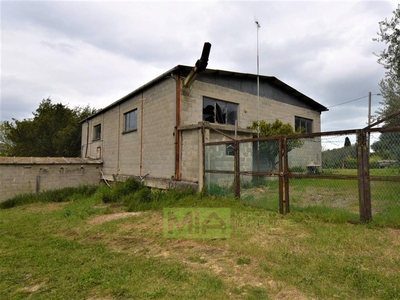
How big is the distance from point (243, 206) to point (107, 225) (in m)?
3.41

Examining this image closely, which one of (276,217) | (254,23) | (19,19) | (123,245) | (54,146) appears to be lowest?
(123,245)

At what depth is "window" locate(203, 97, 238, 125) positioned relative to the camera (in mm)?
10242

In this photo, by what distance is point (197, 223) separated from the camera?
5.29 metres

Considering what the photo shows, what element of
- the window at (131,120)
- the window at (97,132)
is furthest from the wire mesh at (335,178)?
the window at (97,132)

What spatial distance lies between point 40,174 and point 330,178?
1344cm

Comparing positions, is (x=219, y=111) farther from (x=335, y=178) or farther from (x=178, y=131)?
(x=335, y=178)

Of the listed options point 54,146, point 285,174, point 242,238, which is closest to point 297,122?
point 285,174

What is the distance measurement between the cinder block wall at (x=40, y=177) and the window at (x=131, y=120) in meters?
3.82

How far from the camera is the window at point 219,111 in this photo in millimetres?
10242

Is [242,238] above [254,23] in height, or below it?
below

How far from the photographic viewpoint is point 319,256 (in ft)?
10.8

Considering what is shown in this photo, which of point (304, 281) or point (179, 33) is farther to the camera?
point (179, 33)

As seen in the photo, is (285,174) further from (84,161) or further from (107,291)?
(84,161)

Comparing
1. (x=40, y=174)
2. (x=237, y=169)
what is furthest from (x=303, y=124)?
(x=40, y=174)
